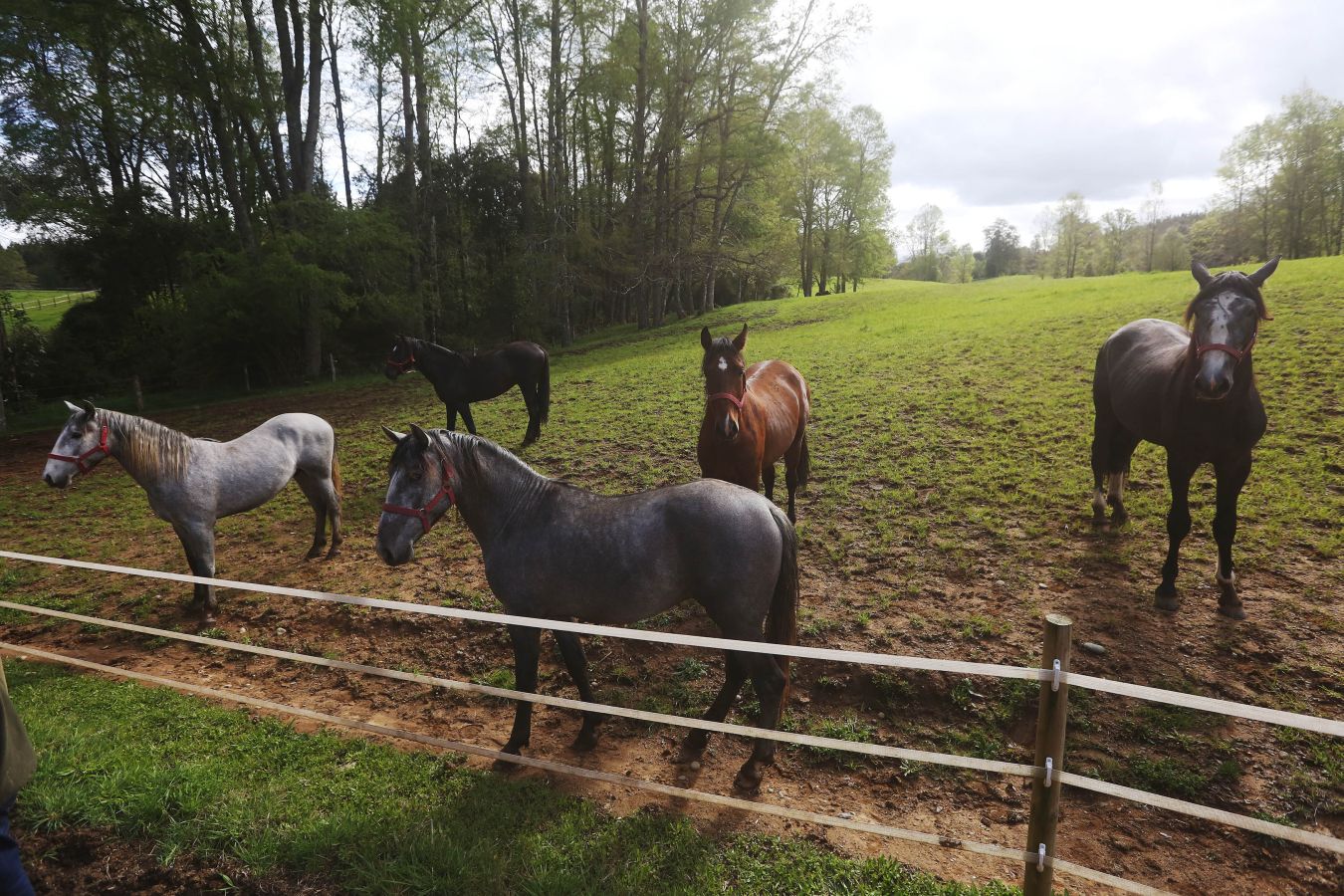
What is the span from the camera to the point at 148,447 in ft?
16.7

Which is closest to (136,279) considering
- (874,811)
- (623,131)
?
(623,131)

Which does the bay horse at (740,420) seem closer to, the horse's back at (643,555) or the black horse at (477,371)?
the horse's back at (643,555)

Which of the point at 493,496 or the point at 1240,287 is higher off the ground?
the point at 1240,287

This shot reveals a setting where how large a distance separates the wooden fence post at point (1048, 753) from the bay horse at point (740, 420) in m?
2.46

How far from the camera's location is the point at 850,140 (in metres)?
33.8

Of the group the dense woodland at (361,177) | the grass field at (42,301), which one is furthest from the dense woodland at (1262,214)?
the grass field at (42,301)

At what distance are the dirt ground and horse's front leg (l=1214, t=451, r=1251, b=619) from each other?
0.38ft

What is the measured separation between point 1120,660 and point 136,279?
29.4 metres

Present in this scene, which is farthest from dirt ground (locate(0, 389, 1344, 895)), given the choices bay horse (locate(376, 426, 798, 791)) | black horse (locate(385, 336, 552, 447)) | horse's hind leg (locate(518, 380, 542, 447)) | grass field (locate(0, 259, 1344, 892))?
black horse (locate(385, 336, 552, 447))

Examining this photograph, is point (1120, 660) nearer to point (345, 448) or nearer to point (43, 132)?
point (345, 448)

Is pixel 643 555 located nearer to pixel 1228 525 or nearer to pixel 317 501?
pixel 1228 525

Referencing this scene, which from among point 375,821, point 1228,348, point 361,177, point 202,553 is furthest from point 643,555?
point 361,177

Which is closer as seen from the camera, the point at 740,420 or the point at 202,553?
the point at 740,420

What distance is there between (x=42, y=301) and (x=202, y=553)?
158 feet
